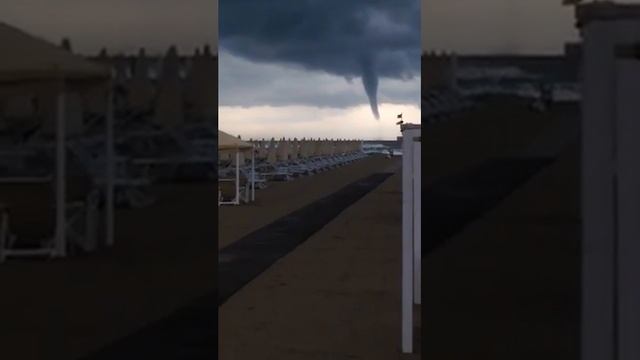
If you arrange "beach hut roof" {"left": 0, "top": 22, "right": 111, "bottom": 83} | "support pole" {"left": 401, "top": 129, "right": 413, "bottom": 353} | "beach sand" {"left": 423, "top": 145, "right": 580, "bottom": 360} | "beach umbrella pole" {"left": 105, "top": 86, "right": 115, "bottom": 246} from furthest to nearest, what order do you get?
1. "beach umbrella pole" {"left": 105, "top": 86, "right": 115, "bottom": 246}
2. "support pole" {"left": 401, "top": 129, "right": 413, "bottom": 353}
3. "beach hut roof" {"left": 0, "top": 22, "right": 111, "bottom": 83}
4. "beach sand" {"left": 423, "top": 145, "right": 580, "bottom": 360}

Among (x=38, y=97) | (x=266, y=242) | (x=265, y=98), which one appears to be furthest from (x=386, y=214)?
(x=38, y=97)

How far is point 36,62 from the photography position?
8.04 feet

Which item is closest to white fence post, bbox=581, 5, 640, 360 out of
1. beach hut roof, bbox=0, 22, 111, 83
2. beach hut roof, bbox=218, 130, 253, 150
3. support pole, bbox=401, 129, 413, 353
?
beach hut roof, bbox=0, 22, 111, 83

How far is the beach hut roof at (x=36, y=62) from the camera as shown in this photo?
190 centimetres

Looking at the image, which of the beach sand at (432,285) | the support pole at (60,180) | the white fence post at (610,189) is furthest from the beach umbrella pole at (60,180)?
the white fence post at (610,189)

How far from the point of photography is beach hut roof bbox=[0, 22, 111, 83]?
190 centimetres

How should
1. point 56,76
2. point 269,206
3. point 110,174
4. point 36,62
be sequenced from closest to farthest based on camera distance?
point 36,62
point 56,76
point 110,174
point 269,206

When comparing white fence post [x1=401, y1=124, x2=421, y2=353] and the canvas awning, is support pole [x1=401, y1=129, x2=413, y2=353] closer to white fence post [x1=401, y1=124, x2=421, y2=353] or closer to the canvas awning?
white fence post [x1=401, y1=124, x2=421, y2=353]

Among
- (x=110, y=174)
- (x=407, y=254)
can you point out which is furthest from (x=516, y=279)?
(x=110, y=174)

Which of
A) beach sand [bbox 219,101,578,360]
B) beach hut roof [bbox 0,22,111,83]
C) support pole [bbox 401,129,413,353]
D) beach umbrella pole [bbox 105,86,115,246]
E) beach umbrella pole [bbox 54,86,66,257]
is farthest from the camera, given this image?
beach umbrella pole [bbox 54,86,66,257]

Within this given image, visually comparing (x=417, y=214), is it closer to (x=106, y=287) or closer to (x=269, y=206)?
(x=106, y=287)

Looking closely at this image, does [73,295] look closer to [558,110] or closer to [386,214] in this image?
[558,110]

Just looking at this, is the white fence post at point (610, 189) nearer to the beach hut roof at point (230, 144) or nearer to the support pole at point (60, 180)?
the support pole at point (60, 180)

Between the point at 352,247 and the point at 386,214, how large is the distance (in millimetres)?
2318
